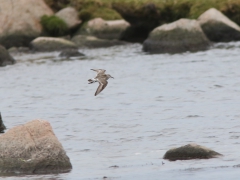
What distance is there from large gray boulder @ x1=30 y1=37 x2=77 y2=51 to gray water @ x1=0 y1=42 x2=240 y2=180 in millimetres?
2540

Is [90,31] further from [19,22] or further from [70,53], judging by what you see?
[70,53]

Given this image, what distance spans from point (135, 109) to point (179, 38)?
1390cm

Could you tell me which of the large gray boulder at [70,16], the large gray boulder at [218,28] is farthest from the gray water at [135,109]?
the large gray boulder at [70,16]

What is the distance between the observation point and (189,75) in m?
26.0

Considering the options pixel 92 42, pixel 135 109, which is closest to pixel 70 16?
pixel 92 42

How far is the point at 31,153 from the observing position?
13.2 meters

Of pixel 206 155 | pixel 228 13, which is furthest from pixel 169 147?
pixel 228 13

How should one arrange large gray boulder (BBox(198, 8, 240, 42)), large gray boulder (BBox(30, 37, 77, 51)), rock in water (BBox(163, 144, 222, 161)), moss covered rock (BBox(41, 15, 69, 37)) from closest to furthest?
rock in water (BBox(163, 144, 222, 161)), large gray boulder (BBox(198, 8, 240, 42)), large gray boulder (BBox(30, 37, 77, 51)), moss covered rock (BBox(41, 15, 69, 37))

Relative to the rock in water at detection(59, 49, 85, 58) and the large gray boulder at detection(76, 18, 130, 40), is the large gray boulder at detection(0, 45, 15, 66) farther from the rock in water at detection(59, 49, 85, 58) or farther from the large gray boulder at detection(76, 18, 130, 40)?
the large gray boulder at detection(76, 18, 130, 40)

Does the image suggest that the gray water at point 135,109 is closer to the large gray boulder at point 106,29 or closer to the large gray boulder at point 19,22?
the large gray boulder at point 19,22

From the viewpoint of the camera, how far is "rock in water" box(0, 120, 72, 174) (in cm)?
1320

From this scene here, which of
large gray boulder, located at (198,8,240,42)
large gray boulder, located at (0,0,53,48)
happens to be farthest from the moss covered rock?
large gray boulder, located at (198,8,240,42)

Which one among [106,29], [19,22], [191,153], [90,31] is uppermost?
[191,153]

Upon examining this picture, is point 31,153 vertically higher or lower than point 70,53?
higher
